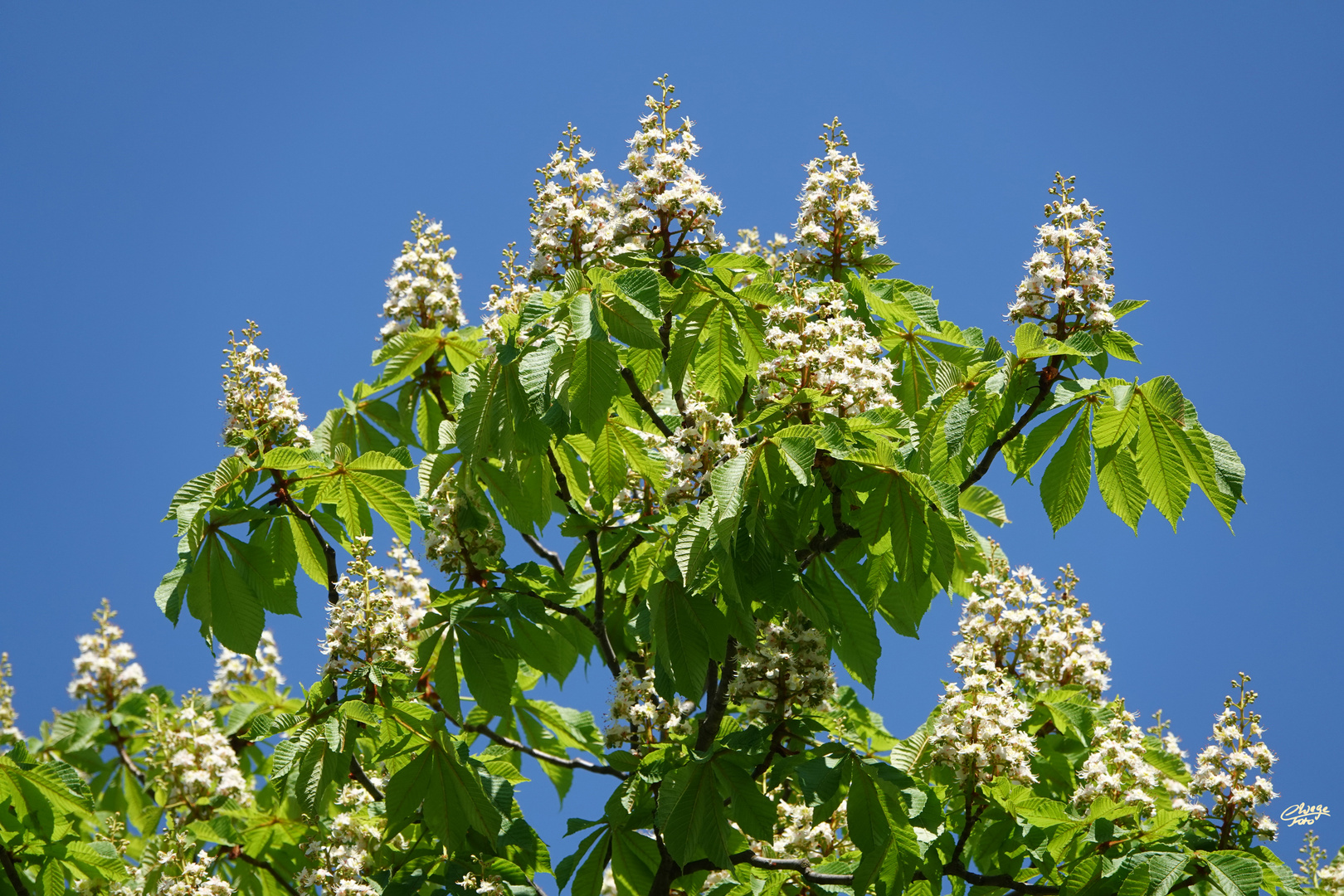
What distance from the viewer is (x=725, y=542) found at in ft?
10.9

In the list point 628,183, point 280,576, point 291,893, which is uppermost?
point 628,183

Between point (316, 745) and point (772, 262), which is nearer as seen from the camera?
Answer: point (316, 745)

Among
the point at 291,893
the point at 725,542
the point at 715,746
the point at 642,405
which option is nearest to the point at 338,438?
the point at 642,405

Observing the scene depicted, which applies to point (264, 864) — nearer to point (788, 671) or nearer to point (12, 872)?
point (12, 872)

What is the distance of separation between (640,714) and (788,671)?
3.19ft

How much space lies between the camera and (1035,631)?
19.0ft

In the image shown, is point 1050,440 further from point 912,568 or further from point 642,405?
point 642,405

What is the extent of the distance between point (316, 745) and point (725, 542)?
6.97 ft

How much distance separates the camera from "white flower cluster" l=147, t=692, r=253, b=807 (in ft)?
20.2

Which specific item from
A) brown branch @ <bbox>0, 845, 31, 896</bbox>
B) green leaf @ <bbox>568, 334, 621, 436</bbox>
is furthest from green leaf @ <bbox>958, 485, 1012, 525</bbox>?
brown branch @ <bbox>0, 845, 31, 896</bbox>

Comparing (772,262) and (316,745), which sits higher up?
(772,262)

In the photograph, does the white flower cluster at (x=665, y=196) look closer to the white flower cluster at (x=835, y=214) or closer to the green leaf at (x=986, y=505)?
the white flower cluster at (x=835, y=214)

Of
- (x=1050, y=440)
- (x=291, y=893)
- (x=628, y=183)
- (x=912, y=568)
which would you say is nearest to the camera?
(x=912, y=568)

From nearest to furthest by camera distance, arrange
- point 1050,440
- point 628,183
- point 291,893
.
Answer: point 1050,440, point 628,183, point 291,893
